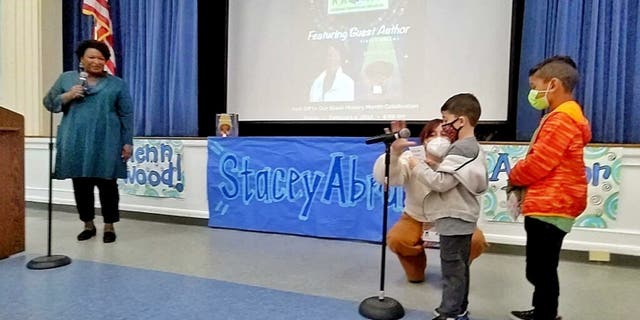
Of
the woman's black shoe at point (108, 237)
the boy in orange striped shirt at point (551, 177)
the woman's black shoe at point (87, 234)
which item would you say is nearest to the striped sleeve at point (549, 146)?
the boy in orange striped shirt at point (551, 177)

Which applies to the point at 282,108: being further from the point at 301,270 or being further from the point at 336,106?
the point at 301,270

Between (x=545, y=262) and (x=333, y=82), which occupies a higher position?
(x=333, y=82)

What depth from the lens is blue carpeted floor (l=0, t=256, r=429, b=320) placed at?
73.2 inches

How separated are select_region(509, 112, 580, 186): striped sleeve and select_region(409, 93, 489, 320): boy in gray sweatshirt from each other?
156 mm

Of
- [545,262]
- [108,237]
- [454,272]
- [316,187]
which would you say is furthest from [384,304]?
[108,237]

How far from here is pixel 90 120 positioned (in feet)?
9.98

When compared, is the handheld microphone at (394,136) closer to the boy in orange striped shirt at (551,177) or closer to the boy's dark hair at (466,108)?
the boy's dark hair at (466,108)

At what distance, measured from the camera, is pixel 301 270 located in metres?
2.57

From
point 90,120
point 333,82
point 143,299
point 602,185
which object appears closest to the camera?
point 143,299

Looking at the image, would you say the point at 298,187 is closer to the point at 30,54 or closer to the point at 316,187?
the point at 316,187

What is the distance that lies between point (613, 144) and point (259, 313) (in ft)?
7.23

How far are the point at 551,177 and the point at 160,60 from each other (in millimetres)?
3538

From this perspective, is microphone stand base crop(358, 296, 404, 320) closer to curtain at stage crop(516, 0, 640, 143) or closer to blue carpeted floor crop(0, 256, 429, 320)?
blue carpeted floor crop(0, 256, 429, 320)

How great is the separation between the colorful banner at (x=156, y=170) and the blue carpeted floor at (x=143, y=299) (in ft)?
5.09
